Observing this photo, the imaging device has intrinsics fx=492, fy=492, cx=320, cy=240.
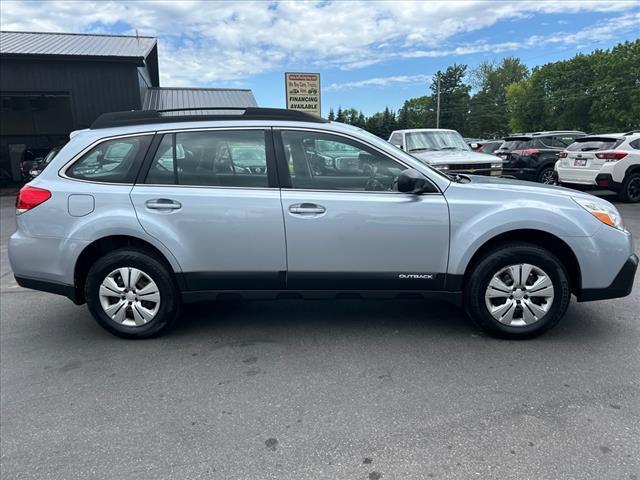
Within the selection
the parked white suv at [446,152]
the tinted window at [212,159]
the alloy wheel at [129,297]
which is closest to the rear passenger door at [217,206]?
the tinted window at [212,159]

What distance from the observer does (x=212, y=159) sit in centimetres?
395

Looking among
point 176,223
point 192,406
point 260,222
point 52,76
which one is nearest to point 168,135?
point 176,223

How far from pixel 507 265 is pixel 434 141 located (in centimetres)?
787

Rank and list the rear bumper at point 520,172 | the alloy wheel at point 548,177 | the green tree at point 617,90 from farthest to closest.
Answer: the green tree at point 617,90
the rear bumper at point 520,172
the alloy wheel at point 548,177

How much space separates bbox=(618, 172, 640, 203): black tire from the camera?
11281 mm

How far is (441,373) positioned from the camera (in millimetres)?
3406

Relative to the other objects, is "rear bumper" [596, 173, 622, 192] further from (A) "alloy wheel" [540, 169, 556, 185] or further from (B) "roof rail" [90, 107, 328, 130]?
(B) "roof rail" [90, 107, 328, 130]

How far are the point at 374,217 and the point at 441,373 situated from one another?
4.03 feet

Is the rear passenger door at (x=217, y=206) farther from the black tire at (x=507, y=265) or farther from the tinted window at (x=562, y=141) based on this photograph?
the tinted window at (x=562, y=141)

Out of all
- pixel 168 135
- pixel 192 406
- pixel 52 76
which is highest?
pixel 52 76

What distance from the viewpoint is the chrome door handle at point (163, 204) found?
384cm

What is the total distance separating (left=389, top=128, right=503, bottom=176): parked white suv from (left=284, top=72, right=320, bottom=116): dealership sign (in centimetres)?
268

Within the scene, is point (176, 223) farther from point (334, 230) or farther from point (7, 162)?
point (7, 162)

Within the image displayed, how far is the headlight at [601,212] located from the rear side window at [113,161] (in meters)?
3.49
